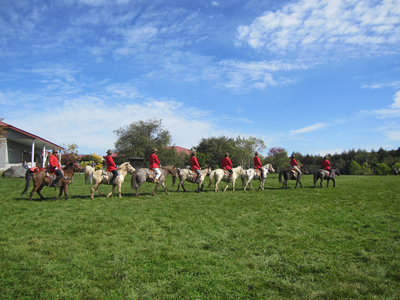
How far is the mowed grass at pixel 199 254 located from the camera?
11.3 ft

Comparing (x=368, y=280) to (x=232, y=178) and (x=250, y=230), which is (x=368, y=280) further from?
(x=232, y=178)

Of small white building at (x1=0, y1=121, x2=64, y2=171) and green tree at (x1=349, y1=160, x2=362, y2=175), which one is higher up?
small white building at (x1=0, y1=121, x2=64, y2=171)

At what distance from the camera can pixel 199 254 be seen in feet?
15.3

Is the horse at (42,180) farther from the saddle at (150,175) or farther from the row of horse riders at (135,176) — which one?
the saddle at (150,175)

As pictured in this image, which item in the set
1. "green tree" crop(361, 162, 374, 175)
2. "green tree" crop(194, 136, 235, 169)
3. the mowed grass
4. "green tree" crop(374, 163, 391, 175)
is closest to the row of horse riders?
the mowed grass

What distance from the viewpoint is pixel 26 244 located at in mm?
5117

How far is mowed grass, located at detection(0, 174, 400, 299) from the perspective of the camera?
346cm

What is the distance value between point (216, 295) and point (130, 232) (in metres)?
3.31

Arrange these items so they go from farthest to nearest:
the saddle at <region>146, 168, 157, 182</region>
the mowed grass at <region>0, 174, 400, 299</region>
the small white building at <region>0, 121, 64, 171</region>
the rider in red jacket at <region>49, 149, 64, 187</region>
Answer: the small white building at <region>0, 121, 64, 171</region>, the saddle at <region>146, 168, 157, 182</region>, the rider in red jacket at <region>49, 149, 64, 187</region>, the mowed grass at <region>0, 174, 400, 299</region>

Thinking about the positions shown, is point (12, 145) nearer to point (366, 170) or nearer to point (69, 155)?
point (69, 155)

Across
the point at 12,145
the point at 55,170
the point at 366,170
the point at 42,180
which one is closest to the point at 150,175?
the point at 55,170

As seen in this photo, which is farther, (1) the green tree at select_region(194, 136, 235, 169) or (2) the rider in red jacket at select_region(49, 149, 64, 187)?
(1) the green tree at select_region(194, 136, 235, 169)

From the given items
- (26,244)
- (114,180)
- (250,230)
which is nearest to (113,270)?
(26,244)

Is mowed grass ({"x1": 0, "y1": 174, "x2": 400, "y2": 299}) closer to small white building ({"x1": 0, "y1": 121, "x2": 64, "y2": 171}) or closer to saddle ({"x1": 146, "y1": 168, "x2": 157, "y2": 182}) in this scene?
saddle ({"x1": 146, "y1": 168, "x2": 157, "y2": 182})
